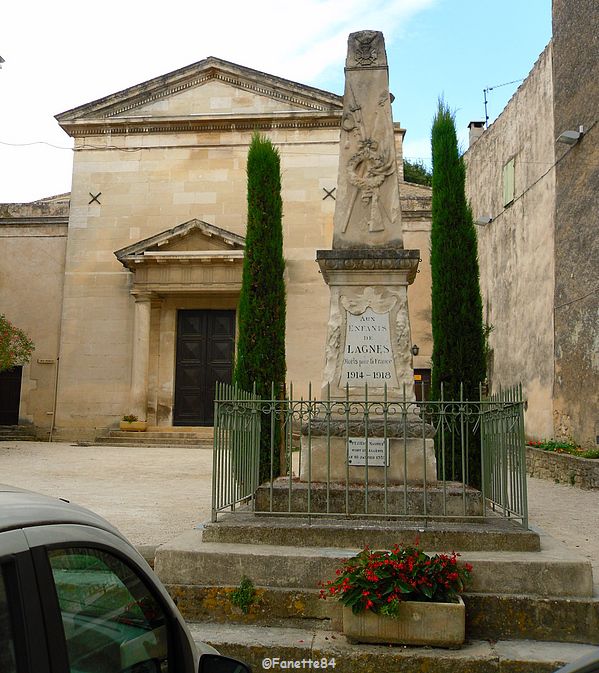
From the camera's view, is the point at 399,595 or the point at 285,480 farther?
A: the point at 285,480

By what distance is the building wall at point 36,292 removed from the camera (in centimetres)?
1959

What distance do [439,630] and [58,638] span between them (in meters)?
2.97

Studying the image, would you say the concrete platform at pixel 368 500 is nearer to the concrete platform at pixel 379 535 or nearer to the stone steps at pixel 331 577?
the concrete platform at pixel 379 535

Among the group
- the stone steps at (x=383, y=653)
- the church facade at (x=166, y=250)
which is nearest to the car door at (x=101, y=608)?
the stone steps at (x=383, y=653)

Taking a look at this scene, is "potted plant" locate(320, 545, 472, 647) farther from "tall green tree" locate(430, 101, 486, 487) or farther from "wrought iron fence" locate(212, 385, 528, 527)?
"tall green tree" locate(430, 101, 486, 487)

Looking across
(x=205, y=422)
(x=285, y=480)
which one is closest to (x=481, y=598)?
(x=285, y=480)

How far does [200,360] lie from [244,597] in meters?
15.3

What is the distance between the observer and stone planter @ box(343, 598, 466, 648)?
12.5ft

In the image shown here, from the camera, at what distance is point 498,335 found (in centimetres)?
1969

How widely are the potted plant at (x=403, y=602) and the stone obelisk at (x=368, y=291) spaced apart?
5.03 ft

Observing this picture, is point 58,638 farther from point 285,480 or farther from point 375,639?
point 285,480

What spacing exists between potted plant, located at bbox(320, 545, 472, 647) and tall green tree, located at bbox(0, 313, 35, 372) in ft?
47.7

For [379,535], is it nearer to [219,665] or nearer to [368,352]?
[368,352]

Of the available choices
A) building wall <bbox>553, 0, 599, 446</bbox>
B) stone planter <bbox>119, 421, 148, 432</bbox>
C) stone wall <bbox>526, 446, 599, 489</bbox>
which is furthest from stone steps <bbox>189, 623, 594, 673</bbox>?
stone planter <bbox>119, 421, 148, 432</bbox>
